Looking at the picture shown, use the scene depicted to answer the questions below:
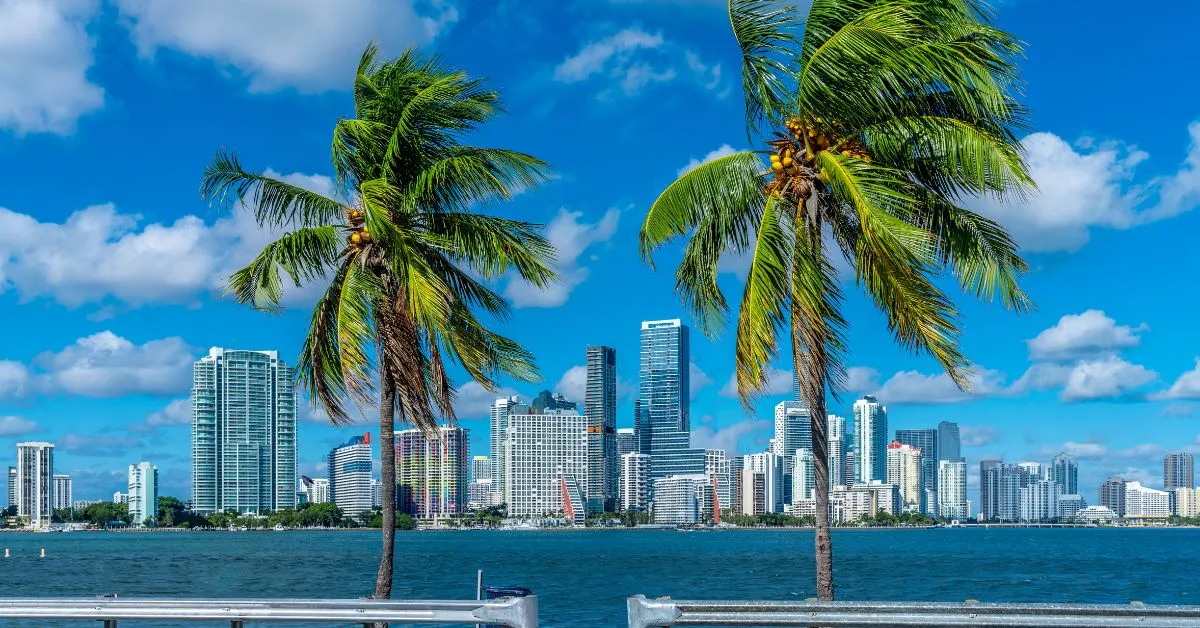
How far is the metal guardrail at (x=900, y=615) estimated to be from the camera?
7.19 meters

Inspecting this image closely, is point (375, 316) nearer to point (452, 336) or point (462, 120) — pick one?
point (452, 336)

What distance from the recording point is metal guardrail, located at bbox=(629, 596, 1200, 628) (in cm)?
719

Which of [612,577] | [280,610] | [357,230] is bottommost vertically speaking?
[612,577]

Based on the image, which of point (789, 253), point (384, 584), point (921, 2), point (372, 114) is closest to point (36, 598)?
point (384, 584)

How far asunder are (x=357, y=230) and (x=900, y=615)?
31.1 feet

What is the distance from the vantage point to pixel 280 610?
7770 millimetres

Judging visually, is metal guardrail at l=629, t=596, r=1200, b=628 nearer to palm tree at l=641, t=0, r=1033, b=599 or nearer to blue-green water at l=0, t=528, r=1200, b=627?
palm tree at l=641, t=0, r=1033, b=599

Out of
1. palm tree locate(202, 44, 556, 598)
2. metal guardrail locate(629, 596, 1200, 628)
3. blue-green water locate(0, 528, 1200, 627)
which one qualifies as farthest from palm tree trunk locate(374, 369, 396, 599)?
blue-green water locate(0, 528, 1200, 627)

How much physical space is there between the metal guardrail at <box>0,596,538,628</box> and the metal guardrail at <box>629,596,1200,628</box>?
810mm

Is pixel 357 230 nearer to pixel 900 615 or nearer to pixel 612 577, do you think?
pixel 900 615

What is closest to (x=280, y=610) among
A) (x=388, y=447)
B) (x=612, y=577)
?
(x=388, y=447)

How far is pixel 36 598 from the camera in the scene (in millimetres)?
8102

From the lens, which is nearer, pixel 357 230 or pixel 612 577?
pixel 357 230

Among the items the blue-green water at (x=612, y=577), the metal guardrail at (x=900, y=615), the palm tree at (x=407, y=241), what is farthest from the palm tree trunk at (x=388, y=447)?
the blue-green water at (x=612, y=577)
